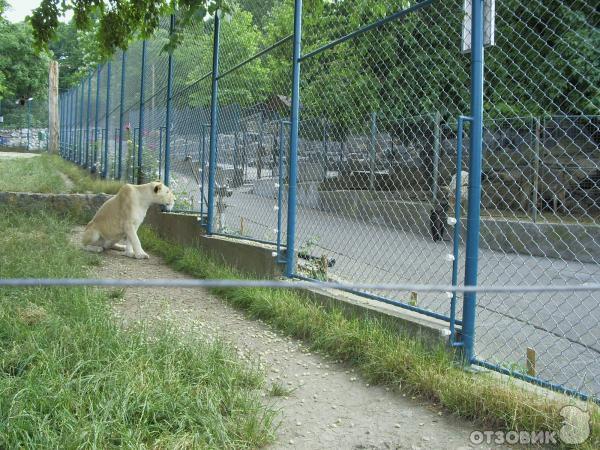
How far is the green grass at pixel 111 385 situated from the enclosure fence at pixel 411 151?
1.48 meters

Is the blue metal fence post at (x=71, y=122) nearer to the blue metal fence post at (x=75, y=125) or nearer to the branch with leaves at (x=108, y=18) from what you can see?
the blue metal fence post at (x=75, y=125)

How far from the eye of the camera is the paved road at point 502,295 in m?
3.96

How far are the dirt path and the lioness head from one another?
12.2ft

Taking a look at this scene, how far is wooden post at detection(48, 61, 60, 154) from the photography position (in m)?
26.7

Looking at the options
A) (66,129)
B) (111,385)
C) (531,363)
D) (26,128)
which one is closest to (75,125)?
(66,129)

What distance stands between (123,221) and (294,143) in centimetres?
382

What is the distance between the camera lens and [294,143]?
547 centimetres

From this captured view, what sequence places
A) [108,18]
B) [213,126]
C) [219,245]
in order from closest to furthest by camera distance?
[108,18] → [219,245] → [213,126]

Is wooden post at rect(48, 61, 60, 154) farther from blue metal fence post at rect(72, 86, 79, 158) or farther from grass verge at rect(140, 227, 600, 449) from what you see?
grass verge at rect(140, 227, 600, 449)

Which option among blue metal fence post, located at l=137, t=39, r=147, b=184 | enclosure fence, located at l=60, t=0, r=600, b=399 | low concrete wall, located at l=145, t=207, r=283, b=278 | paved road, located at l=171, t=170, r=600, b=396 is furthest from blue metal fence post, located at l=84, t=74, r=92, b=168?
paved road, located at l=171, t=170, r=600, b=396

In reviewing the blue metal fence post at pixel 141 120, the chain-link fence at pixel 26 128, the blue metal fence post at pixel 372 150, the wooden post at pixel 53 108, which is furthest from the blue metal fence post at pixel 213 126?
the chain-link fence at pixel 26 128

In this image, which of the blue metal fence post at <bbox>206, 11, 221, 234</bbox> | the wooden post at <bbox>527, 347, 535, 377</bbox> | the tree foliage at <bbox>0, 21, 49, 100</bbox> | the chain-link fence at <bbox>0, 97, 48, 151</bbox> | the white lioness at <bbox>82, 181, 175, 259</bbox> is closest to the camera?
the wooden post at <bbox>527, 347, 535, 377</bbox>

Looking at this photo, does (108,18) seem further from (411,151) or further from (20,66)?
(20,66)

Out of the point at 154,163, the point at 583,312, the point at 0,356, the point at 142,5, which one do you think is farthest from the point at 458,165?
the point at 154,163
